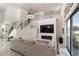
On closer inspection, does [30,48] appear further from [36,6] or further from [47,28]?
[36,6]

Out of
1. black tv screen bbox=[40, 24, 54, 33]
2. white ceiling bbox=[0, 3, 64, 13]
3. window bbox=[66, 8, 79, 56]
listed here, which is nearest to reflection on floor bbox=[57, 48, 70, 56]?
window bbox=[66, 8, 79, 56]

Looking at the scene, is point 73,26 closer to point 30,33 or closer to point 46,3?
point 46,3

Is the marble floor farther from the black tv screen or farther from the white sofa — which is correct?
the black tv screen

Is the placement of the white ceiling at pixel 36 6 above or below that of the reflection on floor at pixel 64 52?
above

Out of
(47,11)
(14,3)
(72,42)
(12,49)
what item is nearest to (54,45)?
(72,42)

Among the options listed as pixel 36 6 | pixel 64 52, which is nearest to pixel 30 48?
pixel 64 52

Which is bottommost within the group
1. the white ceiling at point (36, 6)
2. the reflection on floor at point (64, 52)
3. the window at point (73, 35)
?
the reflection on floor at point (64, 52)

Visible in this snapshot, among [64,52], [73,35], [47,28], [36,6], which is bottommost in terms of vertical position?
[64,52]

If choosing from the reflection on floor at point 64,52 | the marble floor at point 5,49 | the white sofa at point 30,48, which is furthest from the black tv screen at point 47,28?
the marble floor at point 5,49

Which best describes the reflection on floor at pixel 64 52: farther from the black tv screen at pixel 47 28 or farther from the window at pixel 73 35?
the black tv screen at pixel 47 28

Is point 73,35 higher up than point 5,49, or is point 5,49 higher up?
point 73,35

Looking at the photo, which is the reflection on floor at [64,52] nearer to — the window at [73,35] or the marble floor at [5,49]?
the window at [73,35]

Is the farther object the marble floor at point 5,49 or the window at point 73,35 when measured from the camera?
the marble floor at point 5,49

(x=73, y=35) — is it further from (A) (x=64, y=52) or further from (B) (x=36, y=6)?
(B) (x=36, y=6)
